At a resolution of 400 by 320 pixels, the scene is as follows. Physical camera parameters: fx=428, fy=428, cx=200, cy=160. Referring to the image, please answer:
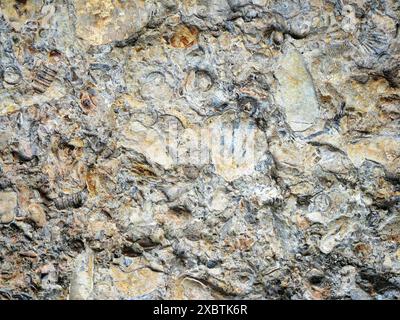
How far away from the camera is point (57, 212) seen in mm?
1411

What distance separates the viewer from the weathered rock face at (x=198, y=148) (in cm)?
137

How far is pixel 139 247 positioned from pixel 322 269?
0.59m

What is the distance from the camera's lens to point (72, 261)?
140cm

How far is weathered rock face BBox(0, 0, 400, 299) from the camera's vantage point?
1369mm

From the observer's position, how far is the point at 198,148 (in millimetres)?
1399

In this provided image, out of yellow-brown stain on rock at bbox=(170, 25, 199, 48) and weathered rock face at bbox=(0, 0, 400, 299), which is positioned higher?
yellow-brown stain on rock at bbox=(170, 25, 199, 48)

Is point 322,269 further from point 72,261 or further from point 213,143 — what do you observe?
point 72,261

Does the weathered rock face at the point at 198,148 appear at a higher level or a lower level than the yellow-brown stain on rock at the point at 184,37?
lower

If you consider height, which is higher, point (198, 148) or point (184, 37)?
point (184, 37)
